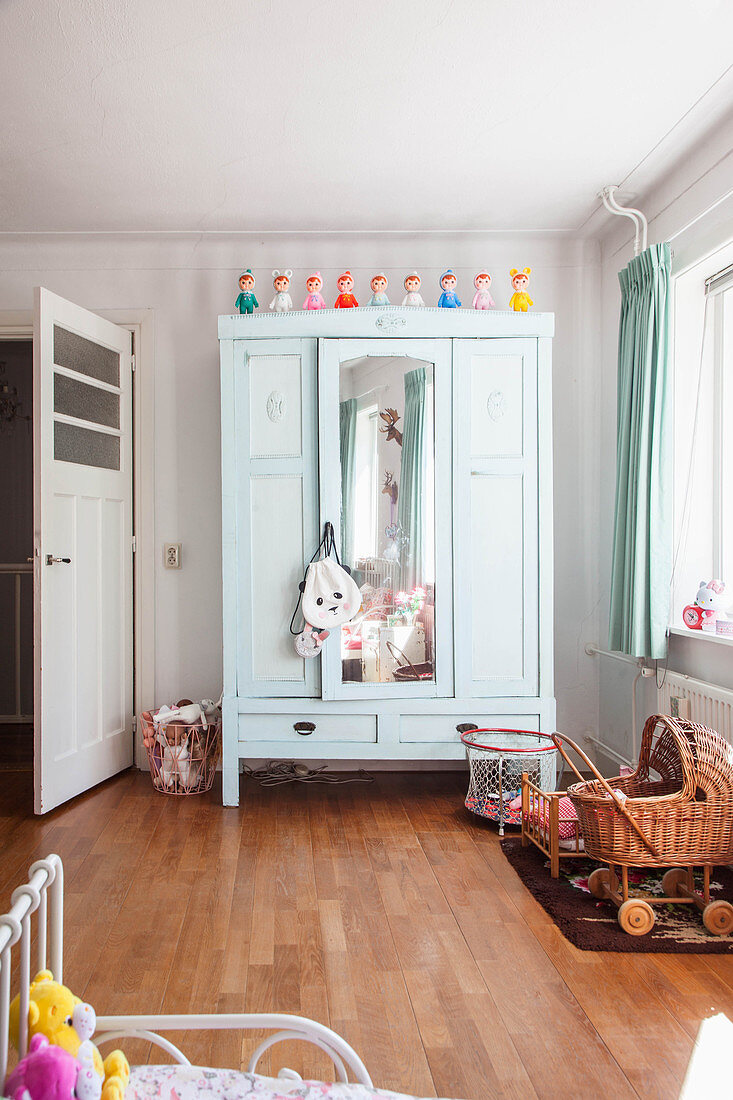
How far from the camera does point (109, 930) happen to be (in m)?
2.27

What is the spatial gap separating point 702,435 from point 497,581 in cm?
100

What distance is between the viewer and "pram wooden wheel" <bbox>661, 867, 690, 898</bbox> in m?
2.45

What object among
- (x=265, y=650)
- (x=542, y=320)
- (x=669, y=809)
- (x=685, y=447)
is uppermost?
(x=542, y=320)

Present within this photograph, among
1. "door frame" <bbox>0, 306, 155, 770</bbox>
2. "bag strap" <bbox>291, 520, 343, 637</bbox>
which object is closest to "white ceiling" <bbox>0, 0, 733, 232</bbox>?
"door frame" <bbox>0, 306, 155, 770</bbox>

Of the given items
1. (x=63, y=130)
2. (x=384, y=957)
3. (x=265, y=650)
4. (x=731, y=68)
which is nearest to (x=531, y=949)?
(x=384, y=957)

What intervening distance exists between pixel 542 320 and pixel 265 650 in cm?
180

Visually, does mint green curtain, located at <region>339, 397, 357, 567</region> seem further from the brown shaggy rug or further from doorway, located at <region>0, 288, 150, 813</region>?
the brown shaggy rug

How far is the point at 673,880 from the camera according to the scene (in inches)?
96.8

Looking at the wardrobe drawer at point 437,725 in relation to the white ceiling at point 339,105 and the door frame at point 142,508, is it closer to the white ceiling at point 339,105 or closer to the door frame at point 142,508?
the door frame at point 142,508

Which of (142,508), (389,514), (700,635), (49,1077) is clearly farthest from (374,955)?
(142,508)

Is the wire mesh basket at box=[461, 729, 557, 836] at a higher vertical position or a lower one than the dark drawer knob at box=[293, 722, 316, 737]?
lower

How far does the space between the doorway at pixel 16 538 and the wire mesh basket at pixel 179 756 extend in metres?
1.89

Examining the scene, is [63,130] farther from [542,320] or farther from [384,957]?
[384,957]

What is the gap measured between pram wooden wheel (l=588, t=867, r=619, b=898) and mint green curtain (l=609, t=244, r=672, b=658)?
0.99 m
